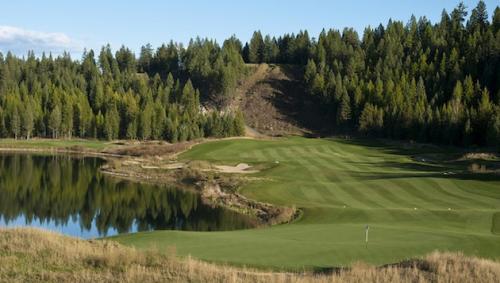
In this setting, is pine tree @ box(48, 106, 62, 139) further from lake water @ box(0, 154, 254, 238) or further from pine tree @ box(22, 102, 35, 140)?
lake water @ box(0, 154, 254, 238)

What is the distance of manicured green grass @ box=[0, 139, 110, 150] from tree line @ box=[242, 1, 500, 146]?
5213cm

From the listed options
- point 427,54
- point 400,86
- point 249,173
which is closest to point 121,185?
point 249,173

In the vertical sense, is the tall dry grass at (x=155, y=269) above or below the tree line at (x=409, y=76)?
below

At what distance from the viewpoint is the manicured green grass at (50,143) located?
100188 millimetres

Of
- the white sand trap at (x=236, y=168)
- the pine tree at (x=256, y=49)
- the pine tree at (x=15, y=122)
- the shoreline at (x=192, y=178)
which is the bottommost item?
the shoreline at (x=192, y=178)

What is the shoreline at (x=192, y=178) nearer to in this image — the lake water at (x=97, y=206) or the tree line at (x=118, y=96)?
the lake water at (x=97, y=206)

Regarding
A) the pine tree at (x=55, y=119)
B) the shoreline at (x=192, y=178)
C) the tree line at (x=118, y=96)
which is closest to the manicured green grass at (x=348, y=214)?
the shoreline at (x=192, y=178)

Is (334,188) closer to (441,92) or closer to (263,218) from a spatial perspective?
(263,218)

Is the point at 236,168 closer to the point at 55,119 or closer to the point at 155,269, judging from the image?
the point at 155,269

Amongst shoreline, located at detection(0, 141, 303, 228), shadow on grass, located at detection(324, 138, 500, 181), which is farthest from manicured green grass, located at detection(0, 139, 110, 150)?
shadow on grass, located at detection(324, 138, 500, 181)

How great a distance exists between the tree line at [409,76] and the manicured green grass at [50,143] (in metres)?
52.1

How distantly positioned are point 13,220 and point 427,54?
110150 mm

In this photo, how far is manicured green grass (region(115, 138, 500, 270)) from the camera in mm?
18297

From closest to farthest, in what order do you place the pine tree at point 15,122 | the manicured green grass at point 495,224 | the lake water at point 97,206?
the manicured green grass at point 495,224, the lake water at point 97,206, the pine tree at point 15,122
